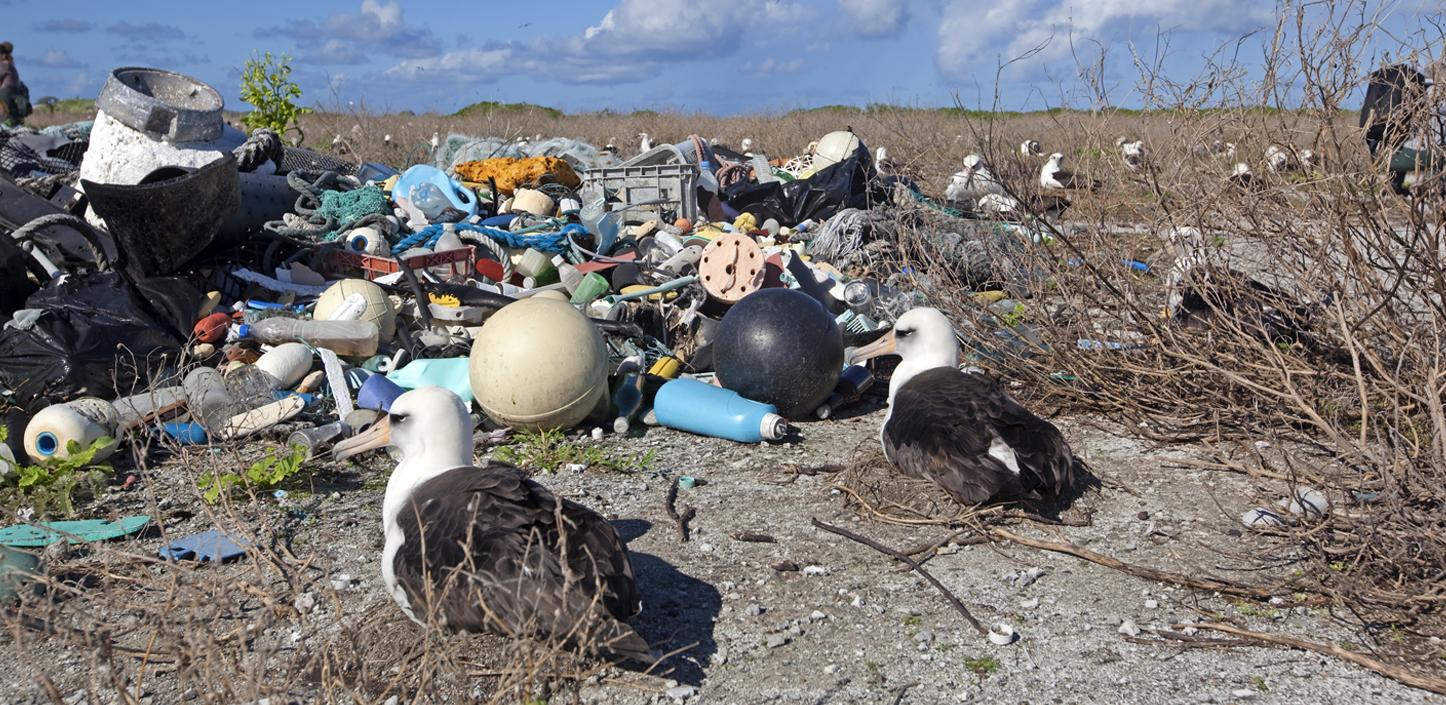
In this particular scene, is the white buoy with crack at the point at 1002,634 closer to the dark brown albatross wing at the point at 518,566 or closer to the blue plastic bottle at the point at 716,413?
the dark brown albatross wing at the point at 518,566

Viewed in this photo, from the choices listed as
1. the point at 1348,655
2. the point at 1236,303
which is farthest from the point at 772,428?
the point at 1348,655

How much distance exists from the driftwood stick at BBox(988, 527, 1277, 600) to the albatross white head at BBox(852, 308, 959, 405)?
1.21 m

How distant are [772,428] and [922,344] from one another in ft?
3.15

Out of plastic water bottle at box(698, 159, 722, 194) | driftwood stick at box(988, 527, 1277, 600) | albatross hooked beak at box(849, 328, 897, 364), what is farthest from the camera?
plastic water bottle at box(698, 159, 722, 194)

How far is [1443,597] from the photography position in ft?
12.5

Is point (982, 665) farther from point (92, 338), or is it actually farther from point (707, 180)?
point (707, 180)

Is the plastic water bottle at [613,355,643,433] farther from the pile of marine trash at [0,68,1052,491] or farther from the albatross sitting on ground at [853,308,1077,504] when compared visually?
the albatross sitting on ground at [853,308,1077,504]

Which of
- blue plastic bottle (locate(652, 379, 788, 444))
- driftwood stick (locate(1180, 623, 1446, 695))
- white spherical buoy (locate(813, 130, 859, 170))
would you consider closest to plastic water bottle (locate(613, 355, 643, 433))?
blue plastic bottle (locate(652, 379, 788, 444))

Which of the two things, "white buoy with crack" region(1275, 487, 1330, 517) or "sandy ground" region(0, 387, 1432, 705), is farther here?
"white buoy with crack" region(1275, 487, 1330, 517)

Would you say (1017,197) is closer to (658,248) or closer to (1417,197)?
(1417,197)

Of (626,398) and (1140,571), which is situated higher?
(1140,571)

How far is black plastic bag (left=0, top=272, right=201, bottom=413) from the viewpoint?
6164mm

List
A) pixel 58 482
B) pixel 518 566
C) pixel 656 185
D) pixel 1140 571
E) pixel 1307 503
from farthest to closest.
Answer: pixel 656 185 → pixel 58 482 → pixel 1307 503 → pixel 1140 571 → pixel 518 566

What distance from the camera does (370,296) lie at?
7129 mm
